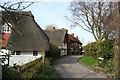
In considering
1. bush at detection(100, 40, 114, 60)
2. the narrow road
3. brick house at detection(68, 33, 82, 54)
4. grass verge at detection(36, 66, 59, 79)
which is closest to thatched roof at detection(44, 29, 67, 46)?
brick house at detection(68, 33, 82, 54)

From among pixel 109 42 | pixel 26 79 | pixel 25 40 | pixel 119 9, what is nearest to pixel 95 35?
pixel 109 42

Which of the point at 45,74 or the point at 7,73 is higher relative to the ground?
the point at 7,73

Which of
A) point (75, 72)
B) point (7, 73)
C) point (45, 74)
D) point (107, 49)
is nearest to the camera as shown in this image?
point (7, 73)

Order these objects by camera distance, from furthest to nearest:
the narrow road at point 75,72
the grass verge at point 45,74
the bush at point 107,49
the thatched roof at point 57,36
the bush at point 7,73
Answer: the thatched roof at point 57,36
the bush at point 107,49
the narrow road at point 75,72
the grass verge at point 45,74
the bush at point 7,73

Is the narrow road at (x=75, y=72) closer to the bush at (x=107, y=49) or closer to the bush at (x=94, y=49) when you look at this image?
the bush at (x=107, y=49)

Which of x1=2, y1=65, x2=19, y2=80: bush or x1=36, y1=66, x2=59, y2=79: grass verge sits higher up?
x1=2, y1=65, x2=19, y2=80: bush

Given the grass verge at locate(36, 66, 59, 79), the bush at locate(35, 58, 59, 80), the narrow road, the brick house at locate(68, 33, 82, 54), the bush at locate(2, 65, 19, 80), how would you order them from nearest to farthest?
the bush at locate(2, 65, 19, 80) < the bush at locate(35, 58, 59, 80) < the grass verge at locate(36, 66, 59, 79) < the narrow road < the brick house at locate(68, 33, 82, 54)

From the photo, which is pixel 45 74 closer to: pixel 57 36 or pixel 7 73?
pixel 7 73

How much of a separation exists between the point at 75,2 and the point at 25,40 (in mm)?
14352

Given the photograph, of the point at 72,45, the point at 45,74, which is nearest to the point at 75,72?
the point at 45,74

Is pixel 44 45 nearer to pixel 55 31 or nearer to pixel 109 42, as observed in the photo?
pixel 109 42

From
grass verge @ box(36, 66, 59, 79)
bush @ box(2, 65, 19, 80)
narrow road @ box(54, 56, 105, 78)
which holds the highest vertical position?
bush @ box(2, 65, 19, 80)

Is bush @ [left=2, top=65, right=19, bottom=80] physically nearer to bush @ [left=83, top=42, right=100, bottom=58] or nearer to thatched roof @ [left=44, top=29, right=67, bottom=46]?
bush @ [left=83, top=42, right=100, bottom=58]

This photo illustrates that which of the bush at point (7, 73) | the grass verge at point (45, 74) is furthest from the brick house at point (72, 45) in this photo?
the bush at point (7, 73)
